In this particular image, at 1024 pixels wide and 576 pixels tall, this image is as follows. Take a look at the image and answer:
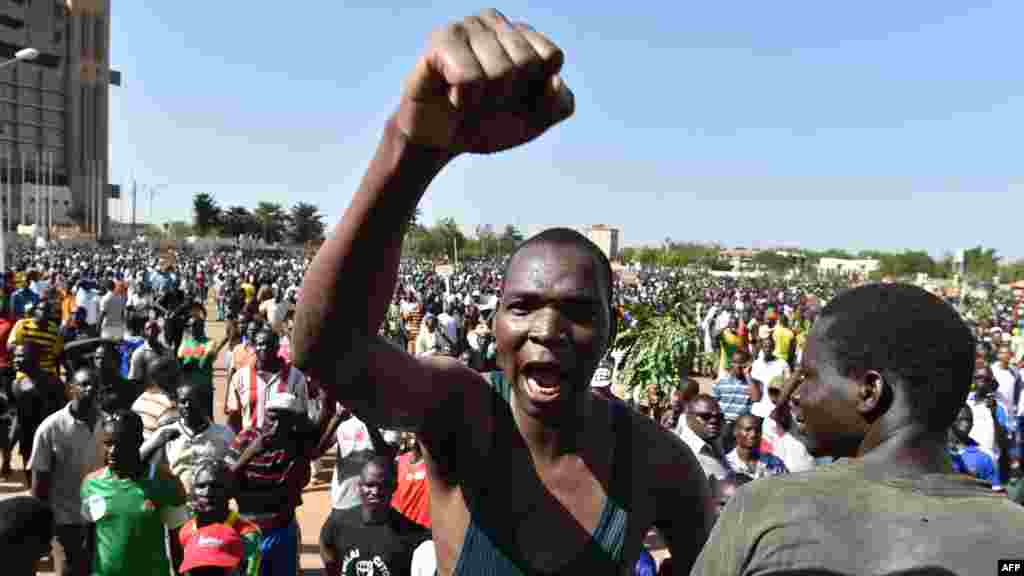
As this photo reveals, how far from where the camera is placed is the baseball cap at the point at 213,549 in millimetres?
3758

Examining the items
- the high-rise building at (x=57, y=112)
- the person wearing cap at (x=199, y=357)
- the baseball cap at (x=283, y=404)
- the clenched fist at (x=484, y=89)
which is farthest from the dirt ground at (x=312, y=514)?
the high-rise building at (x=57, y=112)

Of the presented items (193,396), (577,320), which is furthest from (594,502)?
(193,396)

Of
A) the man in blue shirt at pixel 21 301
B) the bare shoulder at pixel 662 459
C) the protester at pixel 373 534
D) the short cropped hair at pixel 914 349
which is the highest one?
the short cropped hair at pixel 914 349

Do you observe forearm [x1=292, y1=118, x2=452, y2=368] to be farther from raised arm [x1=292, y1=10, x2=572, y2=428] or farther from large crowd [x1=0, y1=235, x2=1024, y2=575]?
large crowd [x1=0, y1=235, x2=1024, y2=575]

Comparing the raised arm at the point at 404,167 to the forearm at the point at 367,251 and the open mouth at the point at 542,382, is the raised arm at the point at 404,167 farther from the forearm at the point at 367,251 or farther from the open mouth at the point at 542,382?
the open mouth at the point at 542,382

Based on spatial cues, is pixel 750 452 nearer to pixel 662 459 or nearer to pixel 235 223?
pixel 662 459

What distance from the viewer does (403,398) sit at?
141cm

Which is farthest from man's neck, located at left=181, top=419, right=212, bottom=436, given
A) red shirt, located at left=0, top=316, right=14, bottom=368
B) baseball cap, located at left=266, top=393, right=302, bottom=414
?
red shirt, located at left=0, top=316, right=14, bottom=368

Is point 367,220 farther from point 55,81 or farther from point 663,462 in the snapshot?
point 55,81

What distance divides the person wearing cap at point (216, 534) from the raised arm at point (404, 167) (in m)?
2.83

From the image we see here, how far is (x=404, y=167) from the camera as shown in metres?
1.13

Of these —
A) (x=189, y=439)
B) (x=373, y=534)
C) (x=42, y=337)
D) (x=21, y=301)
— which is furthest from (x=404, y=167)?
(x=21, y=301)

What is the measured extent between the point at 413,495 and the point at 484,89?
13.4ft

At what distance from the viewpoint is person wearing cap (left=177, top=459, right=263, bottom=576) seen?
149 inches
